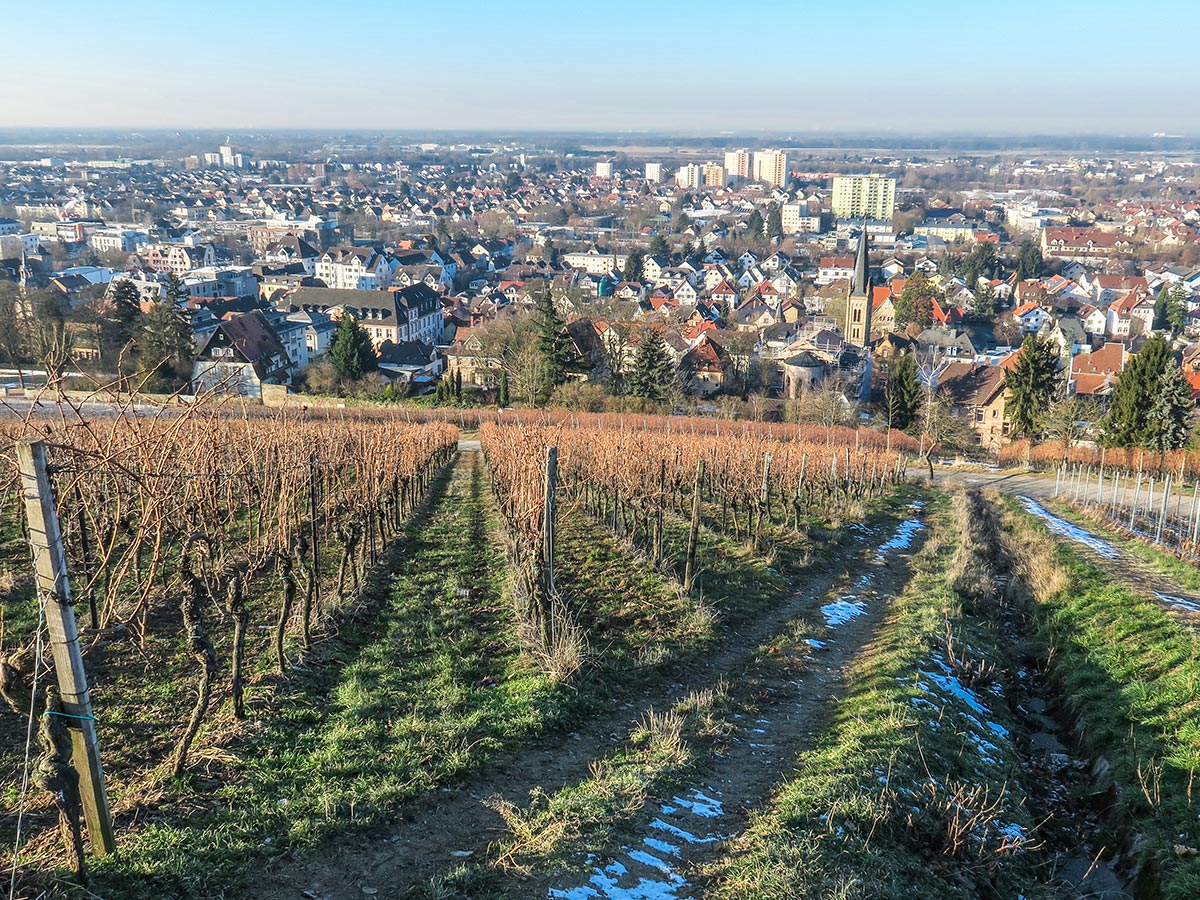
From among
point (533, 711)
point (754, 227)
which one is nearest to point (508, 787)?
point (533, 711)

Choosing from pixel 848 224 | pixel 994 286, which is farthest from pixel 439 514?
pixel 848 224

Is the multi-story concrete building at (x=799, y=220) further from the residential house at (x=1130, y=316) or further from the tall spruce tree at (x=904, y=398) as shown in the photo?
the tall spruce tree at (x=904, y=398)

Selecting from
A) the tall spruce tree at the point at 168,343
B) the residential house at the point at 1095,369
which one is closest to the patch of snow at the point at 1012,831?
the tall spruce tree at the point at 168,343

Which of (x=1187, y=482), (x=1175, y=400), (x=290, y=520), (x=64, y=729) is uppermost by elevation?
(x=64, y=729)

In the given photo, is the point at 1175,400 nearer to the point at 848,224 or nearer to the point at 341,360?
the point at 341,360

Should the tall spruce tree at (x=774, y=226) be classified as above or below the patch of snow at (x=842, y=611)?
above
